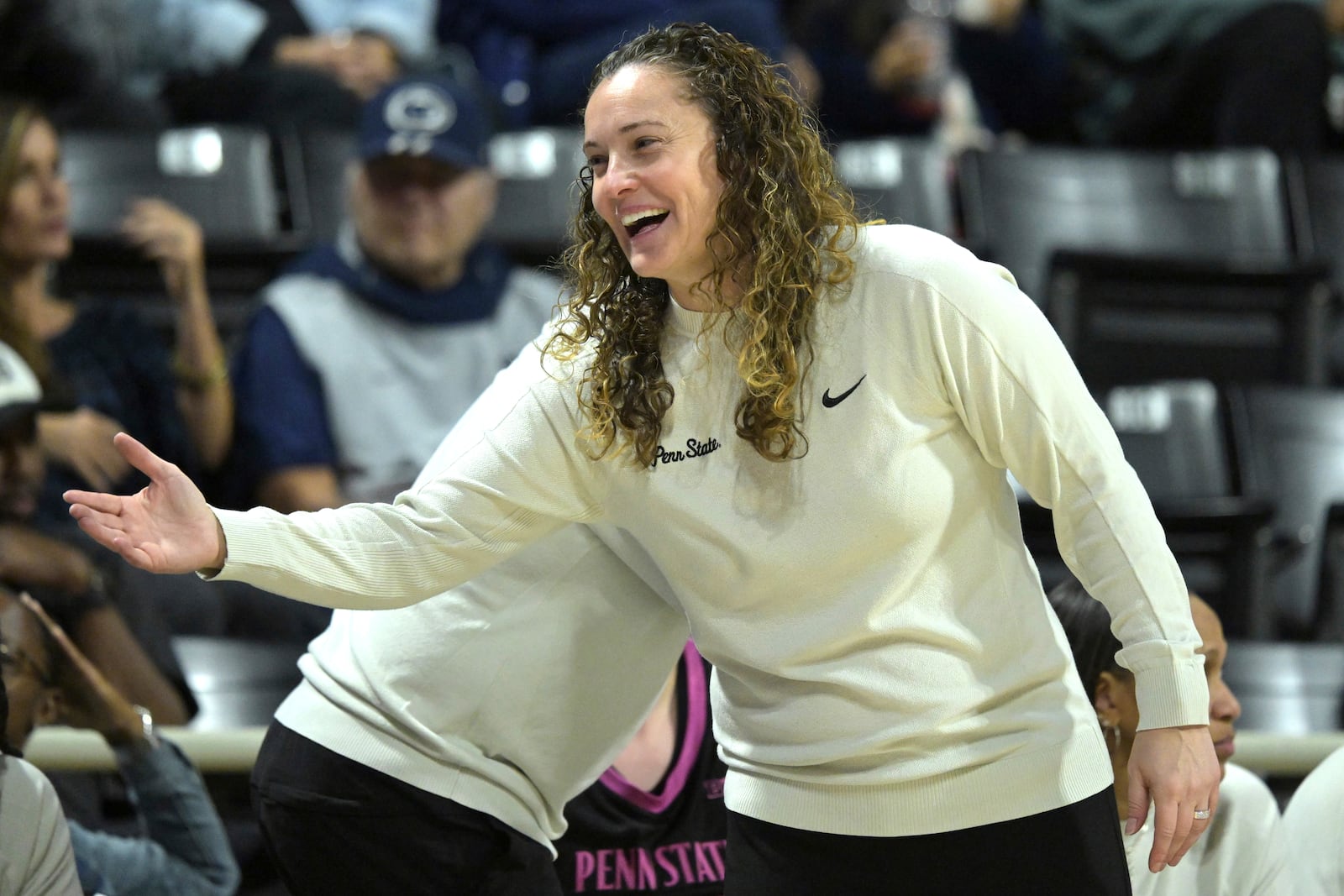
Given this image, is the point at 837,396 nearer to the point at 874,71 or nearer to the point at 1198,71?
the point at 874,71

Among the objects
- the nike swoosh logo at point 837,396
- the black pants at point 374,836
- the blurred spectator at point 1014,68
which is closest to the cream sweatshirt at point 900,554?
the nike swoosh logo at point 837,396

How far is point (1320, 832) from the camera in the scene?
1932 mm

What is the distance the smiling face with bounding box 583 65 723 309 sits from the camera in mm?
1498

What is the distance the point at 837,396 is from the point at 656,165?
267 millimetres

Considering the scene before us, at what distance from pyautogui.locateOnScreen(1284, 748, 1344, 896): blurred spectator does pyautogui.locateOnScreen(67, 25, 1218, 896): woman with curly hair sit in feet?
1.76

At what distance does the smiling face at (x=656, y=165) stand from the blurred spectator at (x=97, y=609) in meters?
1.20

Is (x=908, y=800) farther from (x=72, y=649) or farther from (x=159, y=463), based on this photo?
(x=72, y=649)

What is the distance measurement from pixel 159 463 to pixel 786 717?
24.4 inches

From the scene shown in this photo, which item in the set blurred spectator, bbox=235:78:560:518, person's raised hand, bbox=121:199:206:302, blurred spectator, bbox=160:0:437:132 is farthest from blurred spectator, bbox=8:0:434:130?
blurred spectator, bbox=235:78:560:518

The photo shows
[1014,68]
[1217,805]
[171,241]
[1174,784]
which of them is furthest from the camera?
[1014,68]

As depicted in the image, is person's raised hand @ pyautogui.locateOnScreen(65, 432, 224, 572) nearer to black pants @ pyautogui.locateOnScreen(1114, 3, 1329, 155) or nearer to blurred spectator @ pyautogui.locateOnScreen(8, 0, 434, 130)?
blurred spectator @ pyautogui.locateOnScreen(8, 0, 434, 130)

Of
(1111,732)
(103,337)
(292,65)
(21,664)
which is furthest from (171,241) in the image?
(1111,732)

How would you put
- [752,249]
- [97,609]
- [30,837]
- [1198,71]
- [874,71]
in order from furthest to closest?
[874,71], [1198,71], [97,609], [30,837], [752,249]

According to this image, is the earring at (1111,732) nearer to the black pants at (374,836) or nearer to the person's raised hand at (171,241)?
the black pants at (374,836)
